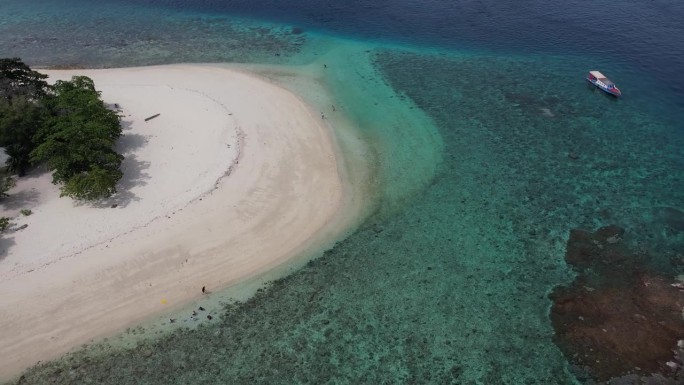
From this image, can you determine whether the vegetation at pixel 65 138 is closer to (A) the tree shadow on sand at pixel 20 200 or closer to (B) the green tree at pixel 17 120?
(B) the green tree at pixel 17 120

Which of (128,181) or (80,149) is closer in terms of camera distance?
(80,149)

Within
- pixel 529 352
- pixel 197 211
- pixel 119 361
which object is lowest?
pixel 529 352

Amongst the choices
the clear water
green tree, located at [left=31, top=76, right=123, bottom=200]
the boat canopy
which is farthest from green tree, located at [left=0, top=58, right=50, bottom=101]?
the boat canopy

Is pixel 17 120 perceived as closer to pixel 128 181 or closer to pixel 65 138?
pixel 65 138

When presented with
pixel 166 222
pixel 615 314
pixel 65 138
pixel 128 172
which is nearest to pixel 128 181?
pixel 128 172

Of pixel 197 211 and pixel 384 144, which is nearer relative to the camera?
pixel 197 211

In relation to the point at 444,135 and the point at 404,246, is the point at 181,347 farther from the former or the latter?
the point at 444,135

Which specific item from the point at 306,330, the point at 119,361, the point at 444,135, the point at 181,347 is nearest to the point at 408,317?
the point at 306,330
